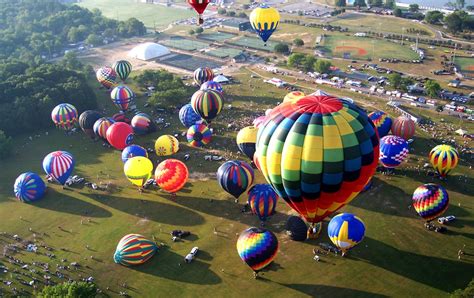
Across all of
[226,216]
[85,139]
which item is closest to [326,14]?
[85,139]

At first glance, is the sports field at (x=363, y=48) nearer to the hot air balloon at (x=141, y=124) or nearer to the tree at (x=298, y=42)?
the tree at (x=298, y=42)

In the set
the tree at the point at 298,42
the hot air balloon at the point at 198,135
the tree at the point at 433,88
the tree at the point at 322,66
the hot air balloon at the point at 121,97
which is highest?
the tree at the point at 298,42

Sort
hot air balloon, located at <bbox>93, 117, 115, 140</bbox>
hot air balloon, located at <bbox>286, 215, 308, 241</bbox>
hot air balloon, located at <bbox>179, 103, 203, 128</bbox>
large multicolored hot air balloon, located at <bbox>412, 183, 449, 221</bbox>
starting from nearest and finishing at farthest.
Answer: large multicolored hot air balloon, located at <bbox>412, 183, 449, 221</bbox>, hot air balloon, located at <bbox>286, 215, 308, 241</bbox>, hot air balloon, located at <bbox>93, 117, 115, 140</bbox>, hot air balloon, located at <bbox>179, 103, 203, 128</bbox>

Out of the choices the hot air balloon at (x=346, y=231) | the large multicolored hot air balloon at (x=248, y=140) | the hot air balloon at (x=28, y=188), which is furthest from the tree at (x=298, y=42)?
the hot air balloon at (x=346, y=231)

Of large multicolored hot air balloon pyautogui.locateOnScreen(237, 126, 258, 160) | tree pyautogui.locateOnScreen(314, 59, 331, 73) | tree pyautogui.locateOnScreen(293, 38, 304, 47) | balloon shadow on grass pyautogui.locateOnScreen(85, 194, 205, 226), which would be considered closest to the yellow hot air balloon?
balloon shadow on grass pyautogui.locateOnScreen(85, 194, 205, 226)

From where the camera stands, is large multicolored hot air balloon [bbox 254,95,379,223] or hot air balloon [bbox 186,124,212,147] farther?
hot air balloon [bbox 186,124,212,147]

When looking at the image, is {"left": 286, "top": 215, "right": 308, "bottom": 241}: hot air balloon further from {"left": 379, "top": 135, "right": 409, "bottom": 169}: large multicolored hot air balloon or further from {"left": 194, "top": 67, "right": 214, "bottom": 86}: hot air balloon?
{"left": 194, "top": 67, "right": 214, "bottom": 86}: hot air balloon
